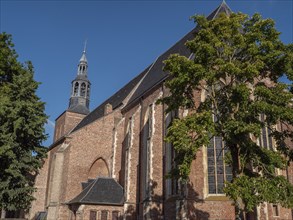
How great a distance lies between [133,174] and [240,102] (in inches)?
505

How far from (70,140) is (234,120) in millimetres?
16946

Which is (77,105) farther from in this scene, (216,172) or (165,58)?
(216,172)

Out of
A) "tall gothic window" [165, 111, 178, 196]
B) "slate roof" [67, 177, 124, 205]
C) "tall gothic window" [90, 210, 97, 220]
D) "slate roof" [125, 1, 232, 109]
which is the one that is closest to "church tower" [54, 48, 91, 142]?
"slate roof" [125, 1, 232, 109]

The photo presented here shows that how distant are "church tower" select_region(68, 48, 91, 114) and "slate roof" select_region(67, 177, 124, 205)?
62.4ft

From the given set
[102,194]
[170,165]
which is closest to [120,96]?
[102,194]

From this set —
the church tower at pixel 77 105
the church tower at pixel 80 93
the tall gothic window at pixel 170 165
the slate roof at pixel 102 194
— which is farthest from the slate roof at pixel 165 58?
the church tower at pixel 80 93

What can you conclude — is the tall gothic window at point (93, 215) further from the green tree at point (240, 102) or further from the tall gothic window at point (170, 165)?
the green tree at point (240, 102)

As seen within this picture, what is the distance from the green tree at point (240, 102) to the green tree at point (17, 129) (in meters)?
9.59

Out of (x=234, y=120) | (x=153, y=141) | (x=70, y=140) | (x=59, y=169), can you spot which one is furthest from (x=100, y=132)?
(x=234, y=120)

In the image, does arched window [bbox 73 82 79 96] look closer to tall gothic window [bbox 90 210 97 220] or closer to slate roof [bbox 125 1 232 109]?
slate roof [bbox 125 1 232 109]

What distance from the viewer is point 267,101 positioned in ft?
38.1

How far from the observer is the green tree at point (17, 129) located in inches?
699

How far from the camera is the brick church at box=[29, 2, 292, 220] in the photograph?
1638 cm

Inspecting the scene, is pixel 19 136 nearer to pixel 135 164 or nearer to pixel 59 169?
pixel 59 169
